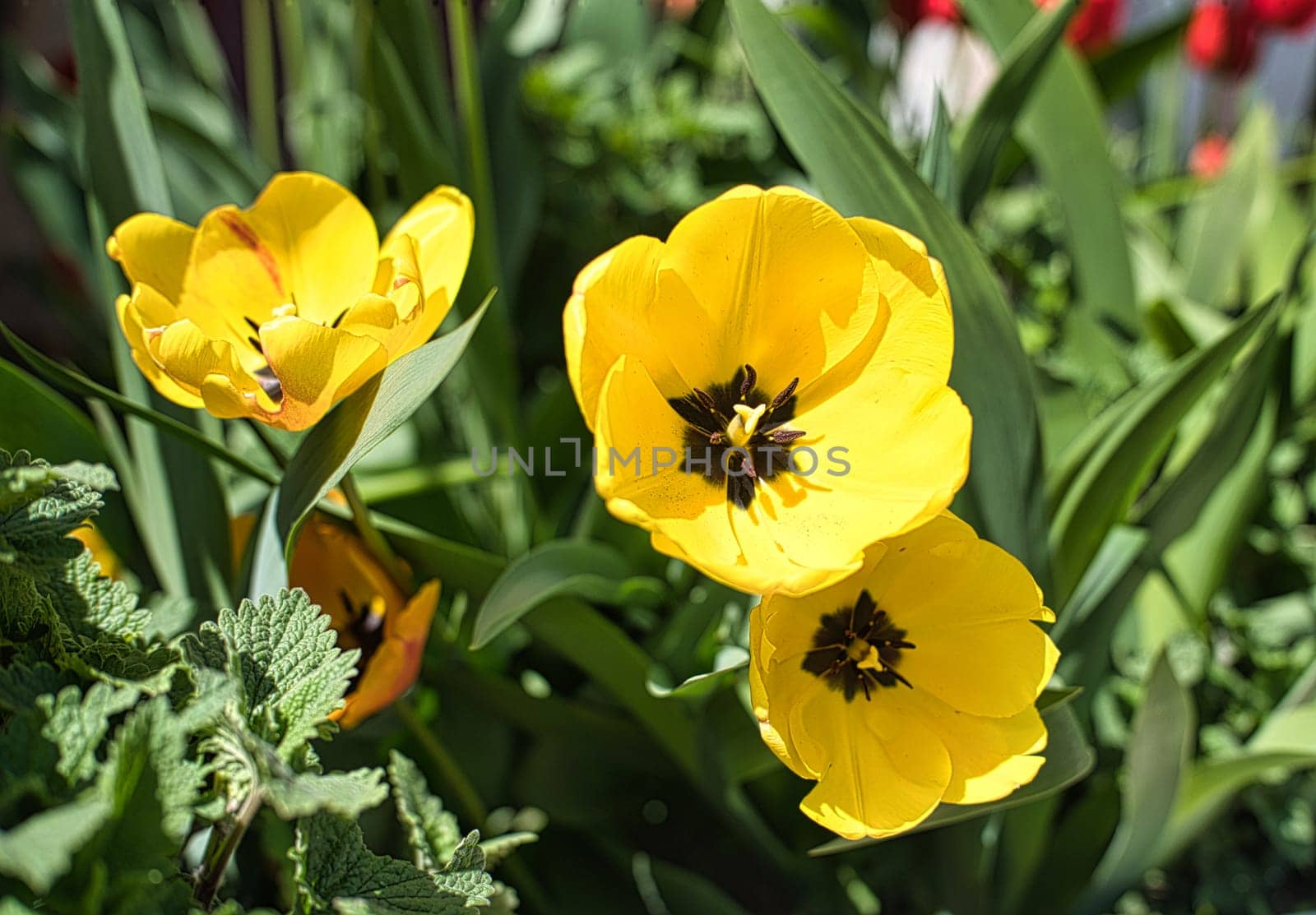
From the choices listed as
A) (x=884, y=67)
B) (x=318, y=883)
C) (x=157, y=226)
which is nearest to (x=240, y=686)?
(x=318, y=883)

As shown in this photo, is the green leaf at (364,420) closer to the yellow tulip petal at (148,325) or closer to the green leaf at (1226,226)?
the yellow tulip petal at (148,325)

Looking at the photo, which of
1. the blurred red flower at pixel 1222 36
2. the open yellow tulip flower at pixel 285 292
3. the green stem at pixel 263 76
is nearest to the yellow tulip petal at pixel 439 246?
the open yellow tulip flower at pixel 285 292

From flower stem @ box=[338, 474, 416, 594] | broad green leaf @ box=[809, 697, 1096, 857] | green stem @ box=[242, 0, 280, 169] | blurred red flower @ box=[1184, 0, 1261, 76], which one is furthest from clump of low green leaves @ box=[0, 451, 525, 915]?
blurred red flower @ box=[1184, 0, 1261, 76]

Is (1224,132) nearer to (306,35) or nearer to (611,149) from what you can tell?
(611,149)

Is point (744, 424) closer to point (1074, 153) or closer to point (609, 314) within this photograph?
point (609, 314)

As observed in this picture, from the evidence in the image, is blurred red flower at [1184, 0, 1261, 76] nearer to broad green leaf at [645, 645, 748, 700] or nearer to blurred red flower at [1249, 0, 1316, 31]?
blurred red flower at [1249, 0, 1316, 31]

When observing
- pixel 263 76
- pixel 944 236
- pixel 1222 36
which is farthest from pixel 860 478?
pixel 1222 36
